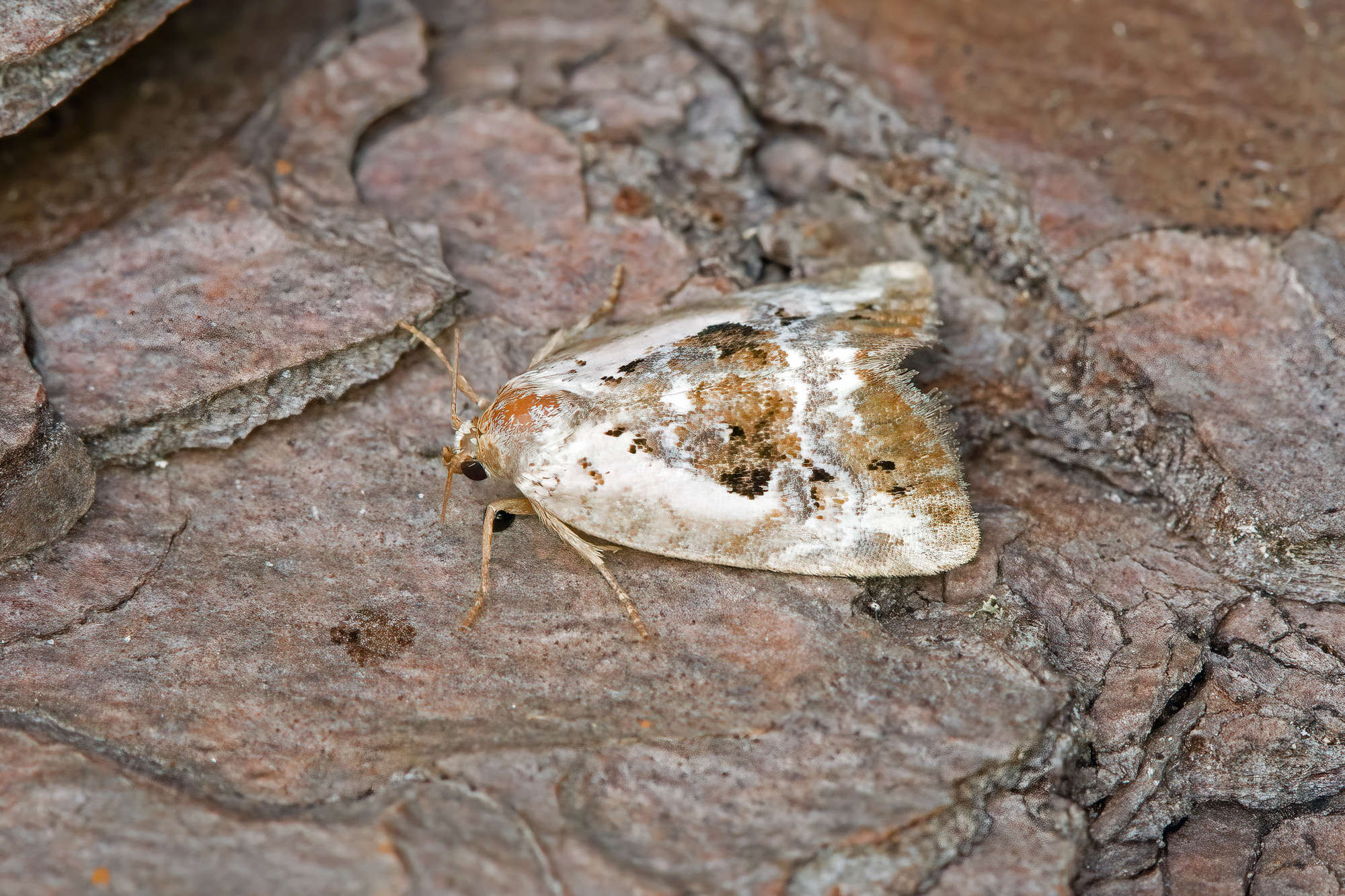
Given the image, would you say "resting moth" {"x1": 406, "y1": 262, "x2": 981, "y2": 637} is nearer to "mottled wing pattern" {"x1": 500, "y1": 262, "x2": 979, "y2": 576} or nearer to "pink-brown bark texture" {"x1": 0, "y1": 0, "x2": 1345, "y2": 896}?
"mottled wing pattern" {"x1": 500, "y1": 262, "x2": 979, "y2": 576}

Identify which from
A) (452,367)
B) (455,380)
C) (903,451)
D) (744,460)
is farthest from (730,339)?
(452,367)

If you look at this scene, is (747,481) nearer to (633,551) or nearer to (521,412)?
(633,551)

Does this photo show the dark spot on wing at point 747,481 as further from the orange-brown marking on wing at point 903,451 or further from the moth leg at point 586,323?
the moth leg at point 586,323

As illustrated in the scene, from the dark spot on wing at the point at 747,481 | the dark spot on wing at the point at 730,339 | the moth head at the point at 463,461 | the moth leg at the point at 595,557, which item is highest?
the dark spot on wing at the point at 730,339

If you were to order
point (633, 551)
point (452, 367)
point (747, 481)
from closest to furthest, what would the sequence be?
point (747, 481) → point (633, 551) → point (452, 367)

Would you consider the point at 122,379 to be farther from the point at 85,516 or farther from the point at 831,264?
the point at 831,264

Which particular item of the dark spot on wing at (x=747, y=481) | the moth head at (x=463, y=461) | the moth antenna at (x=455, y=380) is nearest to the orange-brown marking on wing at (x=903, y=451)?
the dark spot on wing at (x=747, y=481)
